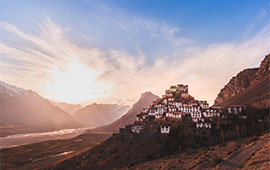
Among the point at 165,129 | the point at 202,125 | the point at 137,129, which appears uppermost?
the point at 202,125

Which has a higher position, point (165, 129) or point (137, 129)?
point (165, 129)

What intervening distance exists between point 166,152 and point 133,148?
1509cm

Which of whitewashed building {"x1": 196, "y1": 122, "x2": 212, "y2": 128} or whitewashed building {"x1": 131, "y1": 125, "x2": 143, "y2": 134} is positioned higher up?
whitewashed building {"x1": 196, "y1": 122, "x2": 212, "y2": 128}

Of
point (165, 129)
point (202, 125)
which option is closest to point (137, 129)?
point (165, 129)

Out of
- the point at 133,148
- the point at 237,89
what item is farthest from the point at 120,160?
the point at 237,89

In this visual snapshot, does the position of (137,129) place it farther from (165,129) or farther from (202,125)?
Result: (202,125)

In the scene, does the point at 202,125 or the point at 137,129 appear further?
the point at 137,129

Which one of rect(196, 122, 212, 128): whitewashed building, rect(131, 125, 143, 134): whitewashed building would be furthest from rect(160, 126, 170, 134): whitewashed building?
rect(196, 122, 212, 128): whitewashed building

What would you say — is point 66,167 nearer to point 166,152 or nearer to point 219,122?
point 166,152

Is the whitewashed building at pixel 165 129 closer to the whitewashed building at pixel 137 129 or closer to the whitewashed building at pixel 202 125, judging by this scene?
the whitewashed building at pixel 137 129

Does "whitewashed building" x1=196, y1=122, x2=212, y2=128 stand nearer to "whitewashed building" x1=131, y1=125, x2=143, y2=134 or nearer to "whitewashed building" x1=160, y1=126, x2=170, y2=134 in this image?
"whitewashed building" x1=160, y1=126, x2=170, y2=134

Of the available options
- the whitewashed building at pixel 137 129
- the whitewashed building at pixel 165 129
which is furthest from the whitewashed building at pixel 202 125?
the whitewashed building at pixel 137 129

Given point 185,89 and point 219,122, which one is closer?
point 219,122

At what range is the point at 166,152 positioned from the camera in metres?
53.0
